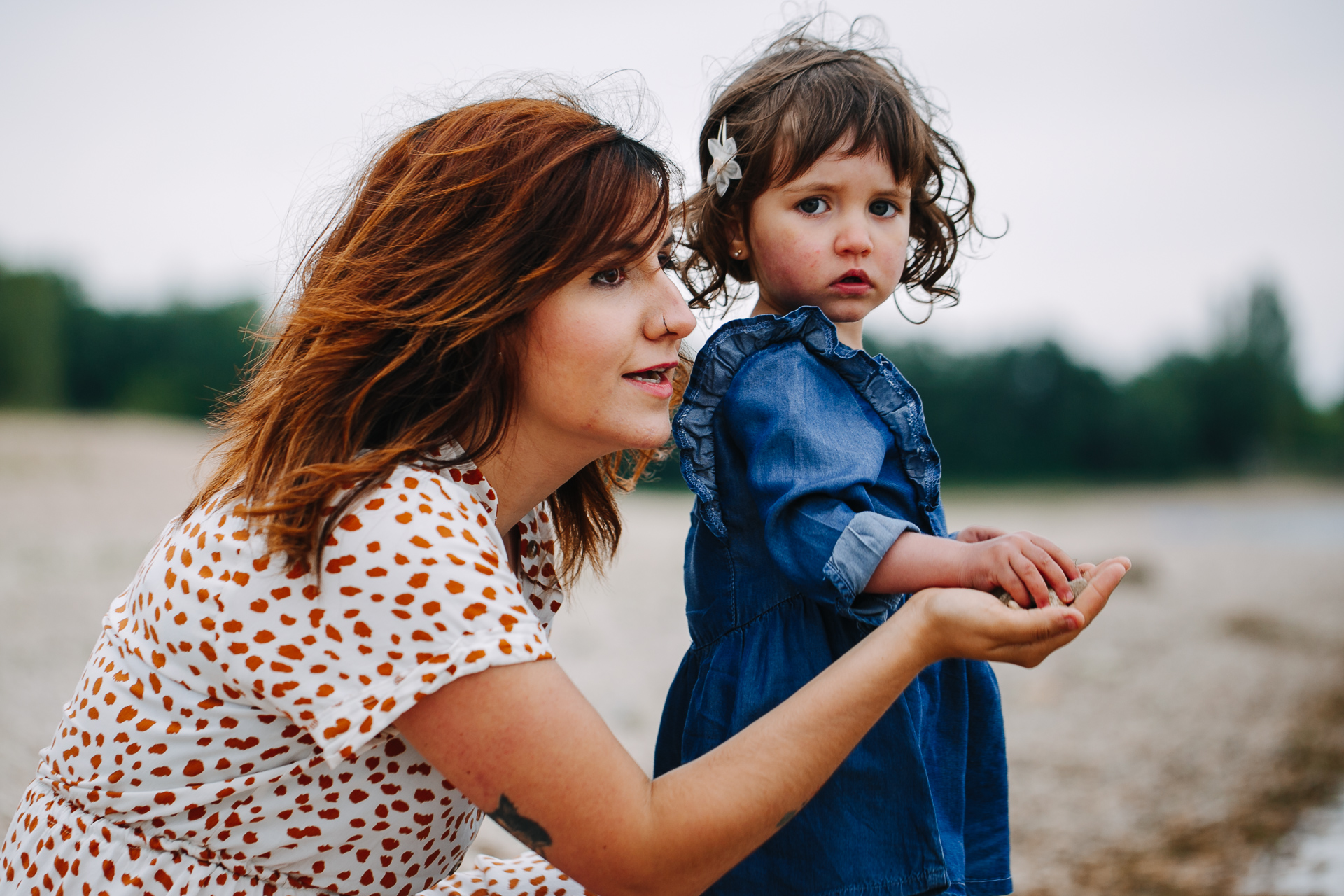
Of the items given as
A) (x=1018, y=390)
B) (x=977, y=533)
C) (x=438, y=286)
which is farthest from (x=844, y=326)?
(x=1018, y=390)

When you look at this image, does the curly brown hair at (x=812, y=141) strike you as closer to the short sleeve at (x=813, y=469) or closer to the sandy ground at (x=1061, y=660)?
the short sleeve at (x=813, y=469)

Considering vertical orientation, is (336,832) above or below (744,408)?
below

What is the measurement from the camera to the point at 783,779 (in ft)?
5.24

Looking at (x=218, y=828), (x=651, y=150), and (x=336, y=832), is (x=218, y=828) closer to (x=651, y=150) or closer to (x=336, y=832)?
(x=336, y=832)

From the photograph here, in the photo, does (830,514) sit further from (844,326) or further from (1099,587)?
(844,326)

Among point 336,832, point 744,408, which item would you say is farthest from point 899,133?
point 336,832

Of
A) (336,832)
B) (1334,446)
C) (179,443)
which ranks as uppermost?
(336,832)

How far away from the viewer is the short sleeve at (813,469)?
Result: 1.72 m

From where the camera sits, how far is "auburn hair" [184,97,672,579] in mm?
1679

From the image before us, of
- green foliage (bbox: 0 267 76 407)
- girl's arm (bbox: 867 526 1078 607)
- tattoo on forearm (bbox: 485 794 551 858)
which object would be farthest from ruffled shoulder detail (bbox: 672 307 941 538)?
green foliage (bbox: 0 267 76 407)

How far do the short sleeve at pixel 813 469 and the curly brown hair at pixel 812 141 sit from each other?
475mm

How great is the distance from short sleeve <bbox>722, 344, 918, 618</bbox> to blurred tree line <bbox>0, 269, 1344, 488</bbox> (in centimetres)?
Answer: 3022

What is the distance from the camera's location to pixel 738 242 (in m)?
2.30

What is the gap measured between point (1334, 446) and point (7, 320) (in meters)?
56.9
